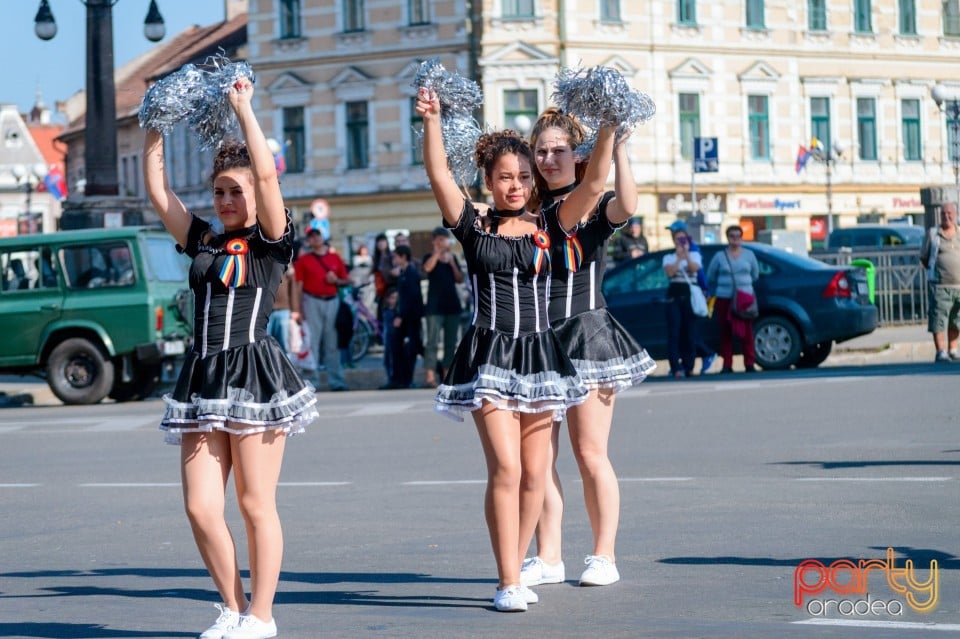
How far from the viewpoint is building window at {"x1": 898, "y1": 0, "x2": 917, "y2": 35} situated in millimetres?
63594

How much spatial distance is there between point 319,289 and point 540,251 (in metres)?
16.1

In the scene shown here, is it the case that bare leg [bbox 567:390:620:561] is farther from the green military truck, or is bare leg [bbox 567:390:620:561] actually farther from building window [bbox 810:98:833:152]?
building window [bbox 810:98:833:152]

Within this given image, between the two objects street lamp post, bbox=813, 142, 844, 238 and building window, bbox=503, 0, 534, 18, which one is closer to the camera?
street lamp post, bbox=813, 142, 844, 238

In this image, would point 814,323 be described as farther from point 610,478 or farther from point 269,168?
point 269,168

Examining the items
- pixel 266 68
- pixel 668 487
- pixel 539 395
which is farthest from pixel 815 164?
pixel 539 395

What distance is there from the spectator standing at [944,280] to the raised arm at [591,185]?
15920 mm

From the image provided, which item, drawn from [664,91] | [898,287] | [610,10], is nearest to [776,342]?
[898,287]

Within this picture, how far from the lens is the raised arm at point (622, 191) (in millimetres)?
7328

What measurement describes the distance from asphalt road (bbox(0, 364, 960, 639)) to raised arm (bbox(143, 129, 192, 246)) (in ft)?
4.86

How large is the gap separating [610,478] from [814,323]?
50.8ft

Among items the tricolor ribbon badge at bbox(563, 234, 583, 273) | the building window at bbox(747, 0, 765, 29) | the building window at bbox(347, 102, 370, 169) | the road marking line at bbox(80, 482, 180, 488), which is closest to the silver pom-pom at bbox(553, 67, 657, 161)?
the tricolor ribbon badge at bbox(563, 234, 583, 273)

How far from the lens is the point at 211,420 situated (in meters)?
6.38

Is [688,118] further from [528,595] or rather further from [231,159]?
[231,159]

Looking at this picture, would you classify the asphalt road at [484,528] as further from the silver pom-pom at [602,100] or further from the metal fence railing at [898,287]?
the metal fence railing at [898,287]
